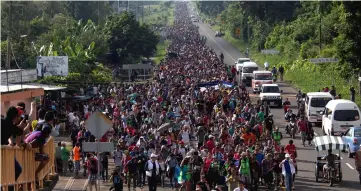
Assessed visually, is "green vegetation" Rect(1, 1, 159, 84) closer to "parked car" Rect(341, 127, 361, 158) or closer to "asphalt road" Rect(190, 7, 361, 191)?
"asphalt road" Rect(190, 7, 361, 191)

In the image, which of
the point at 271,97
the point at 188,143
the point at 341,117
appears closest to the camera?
the point at 188,143

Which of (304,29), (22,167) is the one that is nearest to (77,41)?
(304,29)

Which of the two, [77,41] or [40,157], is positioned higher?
[77,41]

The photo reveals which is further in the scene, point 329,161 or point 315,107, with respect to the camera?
point 315,107

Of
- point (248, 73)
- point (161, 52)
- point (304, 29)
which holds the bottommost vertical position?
point (161, 52)

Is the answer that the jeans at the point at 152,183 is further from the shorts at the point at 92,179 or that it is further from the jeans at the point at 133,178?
the shorts at the point at 92,179

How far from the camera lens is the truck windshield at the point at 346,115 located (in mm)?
36375

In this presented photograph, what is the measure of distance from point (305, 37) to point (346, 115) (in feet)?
179

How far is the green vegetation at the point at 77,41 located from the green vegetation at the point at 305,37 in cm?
1385

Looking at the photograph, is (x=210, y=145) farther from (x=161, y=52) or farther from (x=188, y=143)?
(x=161, y=52)

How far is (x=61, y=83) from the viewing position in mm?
51875

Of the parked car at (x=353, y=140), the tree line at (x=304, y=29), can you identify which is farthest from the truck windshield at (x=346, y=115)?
the tree line at (x=304, y=29)

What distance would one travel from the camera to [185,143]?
3188cm

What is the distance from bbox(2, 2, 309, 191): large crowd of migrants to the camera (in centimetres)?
2472
